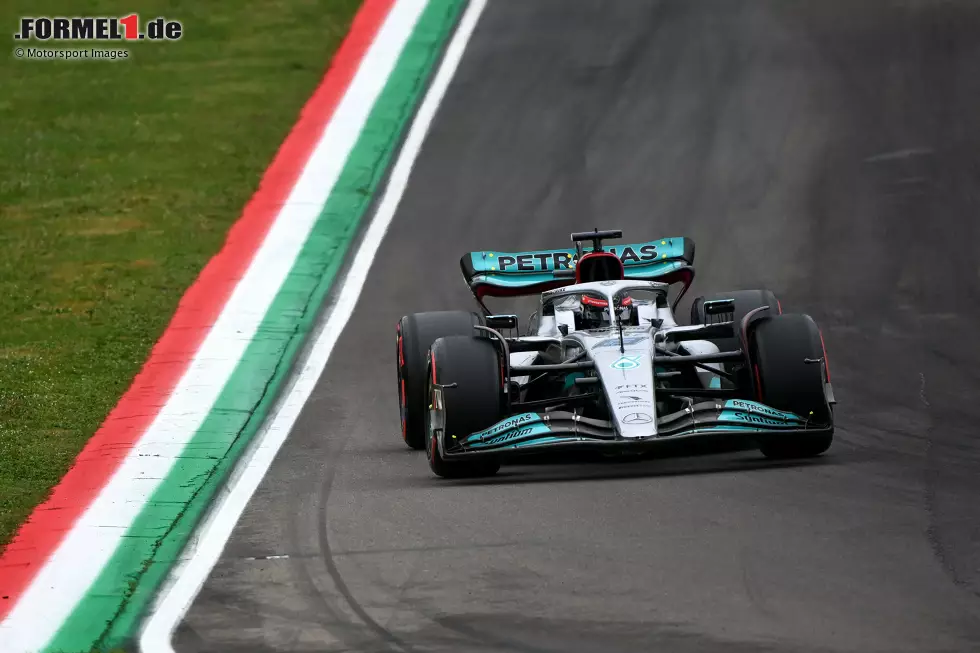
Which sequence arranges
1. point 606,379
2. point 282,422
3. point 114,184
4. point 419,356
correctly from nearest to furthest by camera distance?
point 606,379, point 419,356, point 282,422, point 114,184

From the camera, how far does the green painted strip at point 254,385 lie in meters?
8.37

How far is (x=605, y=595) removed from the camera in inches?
302

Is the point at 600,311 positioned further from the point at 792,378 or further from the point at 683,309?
the point at 683,309

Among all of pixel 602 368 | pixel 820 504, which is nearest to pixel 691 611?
pixel 820 504

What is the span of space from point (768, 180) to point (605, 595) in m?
11.3

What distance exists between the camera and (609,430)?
998 cm

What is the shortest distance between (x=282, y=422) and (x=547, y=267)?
7.45 feet

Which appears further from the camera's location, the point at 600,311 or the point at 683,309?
the point at 683,309

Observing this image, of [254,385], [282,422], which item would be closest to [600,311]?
[282,422]

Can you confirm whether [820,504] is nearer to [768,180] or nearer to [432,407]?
[432,407]

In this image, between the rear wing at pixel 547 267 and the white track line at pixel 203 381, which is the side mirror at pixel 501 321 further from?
the white track line at pixel 203 381

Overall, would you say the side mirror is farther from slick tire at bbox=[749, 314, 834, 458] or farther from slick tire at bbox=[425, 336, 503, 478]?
slick tire at bbox=[749, 314, 834, 458]

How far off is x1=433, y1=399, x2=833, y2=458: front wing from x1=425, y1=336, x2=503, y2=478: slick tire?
0.32 ft

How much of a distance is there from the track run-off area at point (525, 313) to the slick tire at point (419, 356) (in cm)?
35
